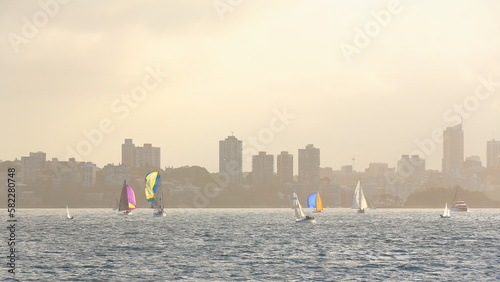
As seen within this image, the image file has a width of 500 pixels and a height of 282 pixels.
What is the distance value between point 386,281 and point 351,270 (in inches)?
327

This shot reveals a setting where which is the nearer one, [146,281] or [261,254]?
[146,281]

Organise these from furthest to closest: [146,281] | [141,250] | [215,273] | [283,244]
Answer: [283,244] < [141,250] < [215,273] < [146,281]

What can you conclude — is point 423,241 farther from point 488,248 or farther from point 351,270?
point 351,270

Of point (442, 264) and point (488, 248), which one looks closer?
point (442, 264)

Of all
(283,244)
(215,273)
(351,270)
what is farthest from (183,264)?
(283,244)

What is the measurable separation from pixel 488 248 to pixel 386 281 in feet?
132

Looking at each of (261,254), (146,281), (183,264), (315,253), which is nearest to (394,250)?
(315,253)

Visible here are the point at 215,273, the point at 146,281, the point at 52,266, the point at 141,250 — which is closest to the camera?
the point at 146,281

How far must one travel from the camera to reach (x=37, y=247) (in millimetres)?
103312

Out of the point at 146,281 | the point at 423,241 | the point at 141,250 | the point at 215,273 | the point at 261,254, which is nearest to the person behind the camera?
the point at 146,281

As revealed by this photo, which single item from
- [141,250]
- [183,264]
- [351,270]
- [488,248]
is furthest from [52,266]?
[488,248]

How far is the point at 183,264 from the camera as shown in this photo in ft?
265

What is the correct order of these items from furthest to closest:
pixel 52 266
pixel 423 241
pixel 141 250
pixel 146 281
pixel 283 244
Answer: pixel 423 241, pixel 283 244, pixel 141 250, pixel 52 266, pixel 146 281

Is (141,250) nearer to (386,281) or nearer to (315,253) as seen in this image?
(315,253)
